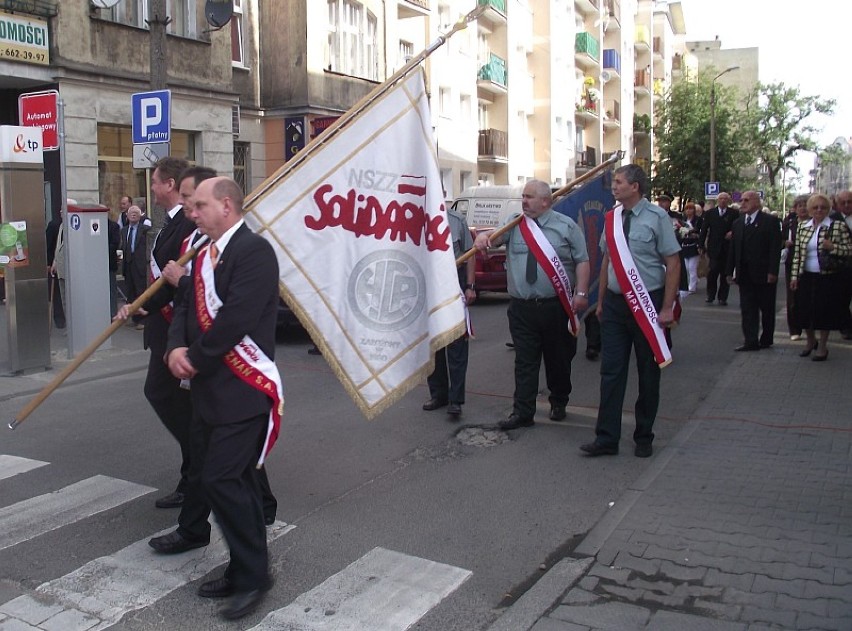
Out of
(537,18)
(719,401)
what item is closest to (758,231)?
(719,401)

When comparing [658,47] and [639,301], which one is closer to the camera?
[639,301]

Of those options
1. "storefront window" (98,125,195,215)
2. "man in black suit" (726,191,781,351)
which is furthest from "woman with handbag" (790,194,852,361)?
"storefront window" (98,125,195,215)

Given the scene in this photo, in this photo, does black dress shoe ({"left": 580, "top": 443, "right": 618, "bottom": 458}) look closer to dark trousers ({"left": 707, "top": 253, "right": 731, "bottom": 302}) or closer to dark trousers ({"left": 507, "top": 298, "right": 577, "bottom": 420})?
dark trousers ({"left": 507, "top": 298, "right": 577, "bottom": 420})

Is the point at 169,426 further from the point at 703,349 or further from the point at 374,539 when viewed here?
the point at 703,349

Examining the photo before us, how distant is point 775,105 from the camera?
176ft

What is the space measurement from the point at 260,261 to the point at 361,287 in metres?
1.08

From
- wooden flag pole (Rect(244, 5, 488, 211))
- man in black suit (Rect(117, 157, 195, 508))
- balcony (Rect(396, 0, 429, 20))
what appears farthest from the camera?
balcony (Rect(396, 0, 429, 20))

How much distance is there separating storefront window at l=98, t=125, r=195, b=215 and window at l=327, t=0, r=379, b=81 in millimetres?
7432

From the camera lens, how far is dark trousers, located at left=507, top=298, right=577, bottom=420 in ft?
23.2

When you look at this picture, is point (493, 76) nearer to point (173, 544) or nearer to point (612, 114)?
point (612, 114)

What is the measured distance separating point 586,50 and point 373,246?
47208mm

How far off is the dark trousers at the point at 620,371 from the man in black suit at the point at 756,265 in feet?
16.3

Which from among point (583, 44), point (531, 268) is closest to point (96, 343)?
point (531, 268)

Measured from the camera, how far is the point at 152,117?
447 inches
